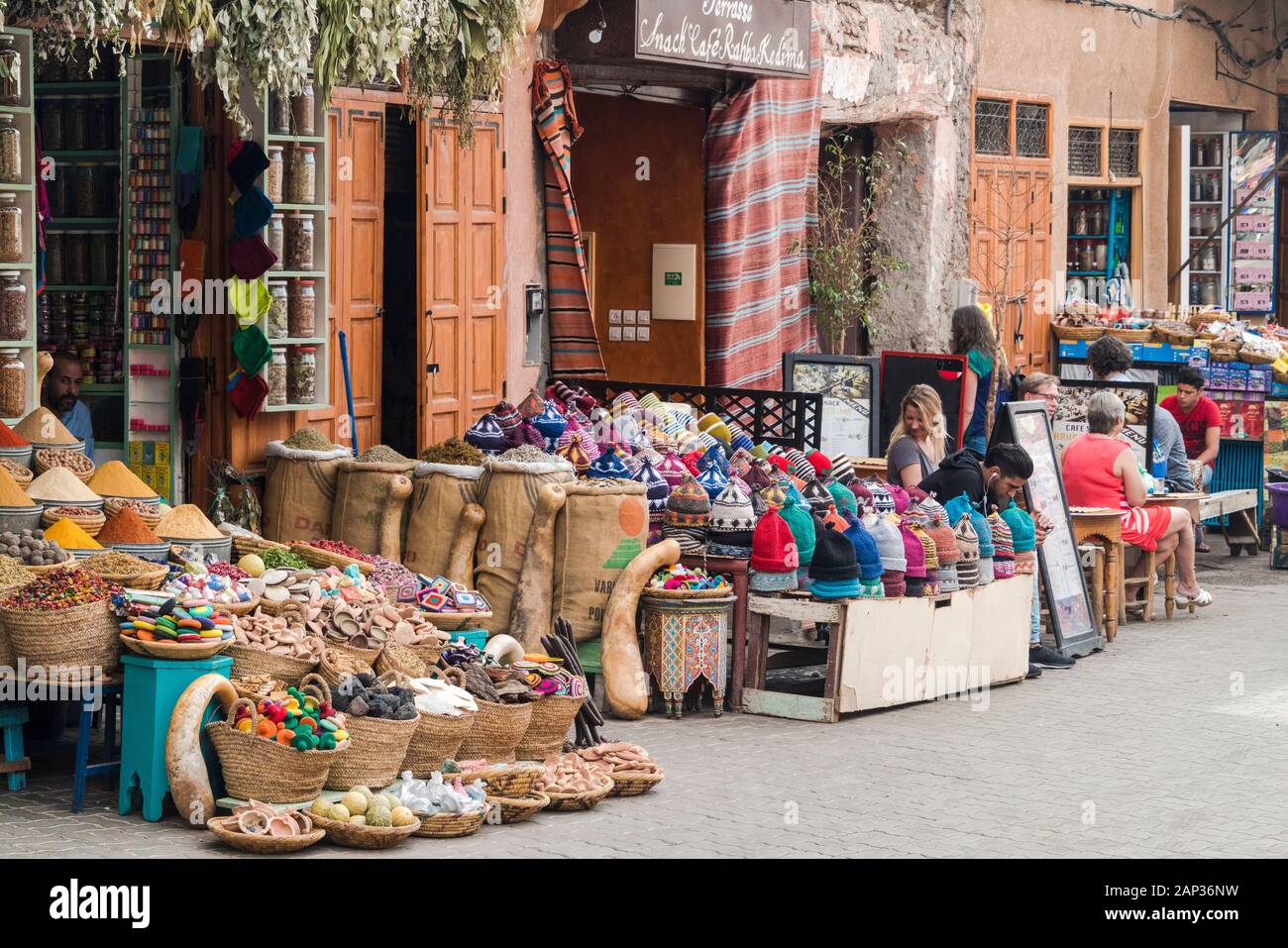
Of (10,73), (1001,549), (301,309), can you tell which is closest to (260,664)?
(10,73)

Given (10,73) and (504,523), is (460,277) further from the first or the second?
(10,73)

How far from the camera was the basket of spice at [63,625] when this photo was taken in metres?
7.28

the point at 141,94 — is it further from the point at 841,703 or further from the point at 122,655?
the point at 841,703

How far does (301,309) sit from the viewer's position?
1084cm

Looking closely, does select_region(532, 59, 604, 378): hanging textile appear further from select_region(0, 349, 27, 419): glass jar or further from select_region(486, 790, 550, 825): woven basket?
select_region(486, 790, 550, 825): woven basket

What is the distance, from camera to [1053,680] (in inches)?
422

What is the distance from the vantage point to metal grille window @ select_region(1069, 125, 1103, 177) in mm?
21234

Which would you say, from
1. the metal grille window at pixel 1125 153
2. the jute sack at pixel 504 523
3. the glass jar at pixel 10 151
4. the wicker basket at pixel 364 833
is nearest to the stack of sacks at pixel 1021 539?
the jute sack at pixel 504 523

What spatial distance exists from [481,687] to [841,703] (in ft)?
7.30

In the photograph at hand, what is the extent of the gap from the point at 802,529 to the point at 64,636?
3.77 metres

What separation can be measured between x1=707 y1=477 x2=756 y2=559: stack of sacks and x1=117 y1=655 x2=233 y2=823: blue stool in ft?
10.2

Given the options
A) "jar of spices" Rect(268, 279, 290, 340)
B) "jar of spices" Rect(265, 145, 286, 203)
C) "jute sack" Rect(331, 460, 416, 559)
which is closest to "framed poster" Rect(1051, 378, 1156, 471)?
"jute sack" Rect(331, 460, 416, 559)

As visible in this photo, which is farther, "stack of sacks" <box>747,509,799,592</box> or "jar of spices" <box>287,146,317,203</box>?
"jar of spices" <box>287,146,317,203</box>

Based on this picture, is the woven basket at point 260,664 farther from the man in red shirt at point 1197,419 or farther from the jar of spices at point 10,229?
the man in red shirt at point 1197,419
